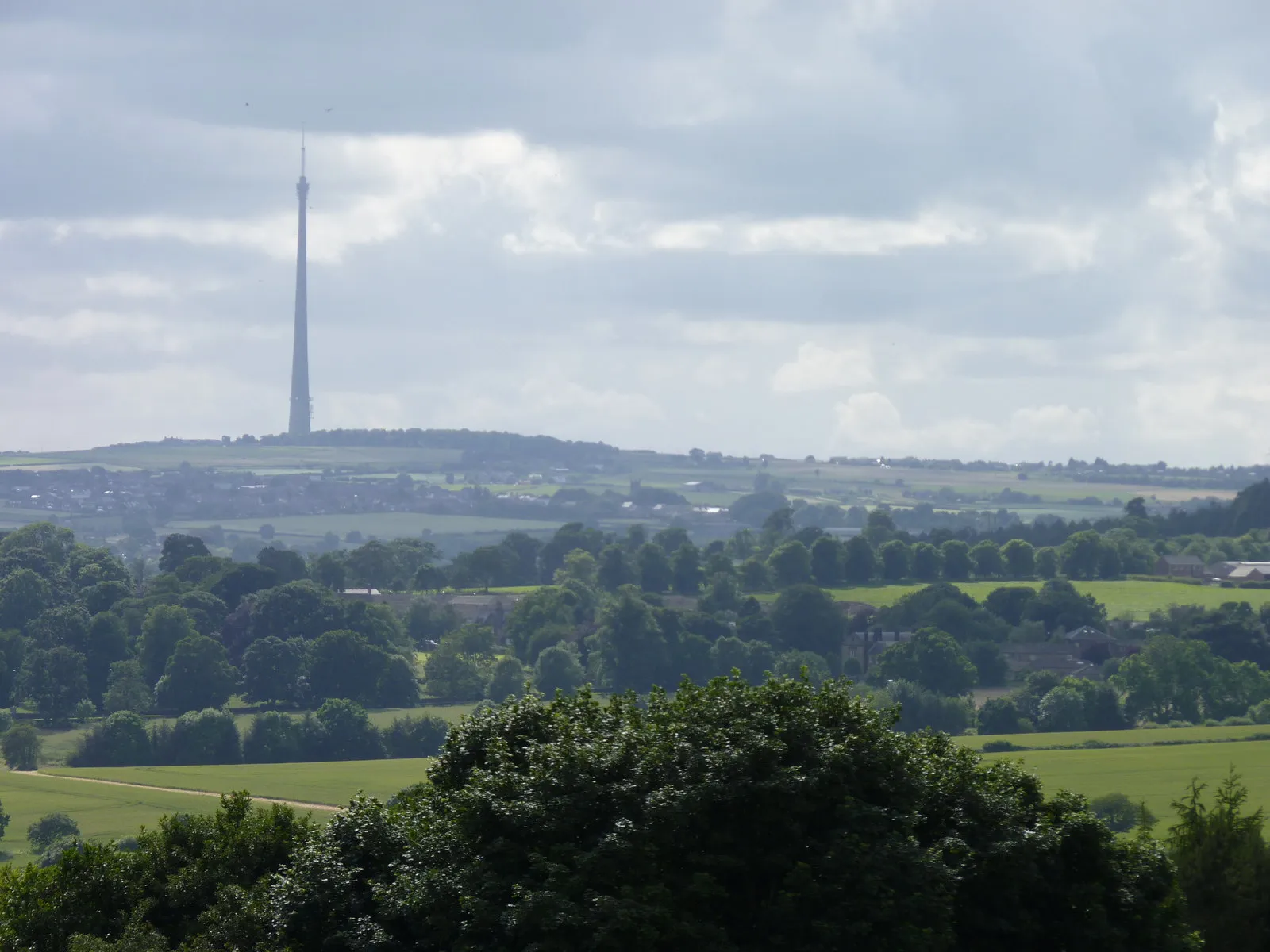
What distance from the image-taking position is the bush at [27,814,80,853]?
91844 millimetres

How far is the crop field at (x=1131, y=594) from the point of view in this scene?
580 ft

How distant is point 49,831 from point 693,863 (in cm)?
7154

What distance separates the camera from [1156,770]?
10594 cm

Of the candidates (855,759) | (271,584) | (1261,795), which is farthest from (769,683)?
(271,584)

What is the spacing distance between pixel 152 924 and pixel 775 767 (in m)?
12.1

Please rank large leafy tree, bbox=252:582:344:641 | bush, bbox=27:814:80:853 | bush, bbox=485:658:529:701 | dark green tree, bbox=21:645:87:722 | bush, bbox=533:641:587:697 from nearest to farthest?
bush, bbox=27:814:80:853 → dark green tree, bbox=21:645:87:722 → bush, bbox=485:658:529:701 → bush, bbox=533:641:587:697 → large leafy tree, bbox=252:582:344:641

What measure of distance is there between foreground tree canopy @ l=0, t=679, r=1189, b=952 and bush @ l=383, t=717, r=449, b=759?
97870mm

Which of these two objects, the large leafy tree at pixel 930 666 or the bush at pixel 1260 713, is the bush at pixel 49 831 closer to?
the large leafy tree at pixel 930 666

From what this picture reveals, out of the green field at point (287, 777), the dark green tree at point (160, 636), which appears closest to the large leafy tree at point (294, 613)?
the dark green tree at point (160, 636)

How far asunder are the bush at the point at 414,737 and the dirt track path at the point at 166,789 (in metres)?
22.1

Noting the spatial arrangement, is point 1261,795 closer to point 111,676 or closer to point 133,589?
point 111,676

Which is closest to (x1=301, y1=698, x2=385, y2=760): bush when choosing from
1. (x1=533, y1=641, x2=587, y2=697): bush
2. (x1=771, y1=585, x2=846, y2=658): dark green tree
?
(x1=533, y1=641, x2=587, y2=697): bush

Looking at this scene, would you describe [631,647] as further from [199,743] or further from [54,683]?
[54,683]

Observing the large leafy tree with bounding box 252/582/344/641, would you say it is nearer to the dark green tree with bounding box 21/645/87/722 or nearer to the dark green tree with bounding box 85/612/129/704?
the dark green tree with bounding box 85/612/129/704
